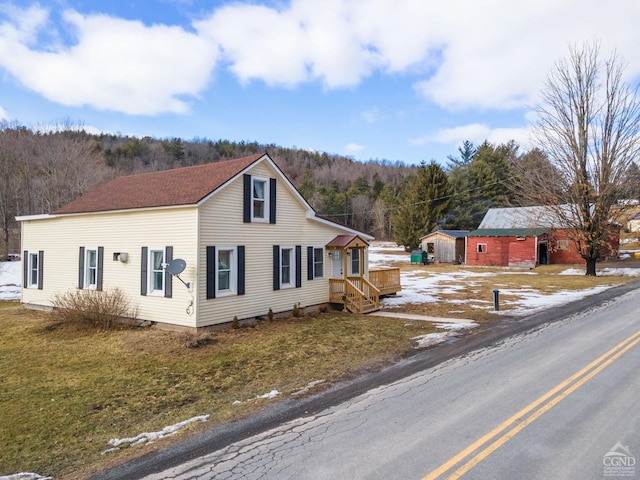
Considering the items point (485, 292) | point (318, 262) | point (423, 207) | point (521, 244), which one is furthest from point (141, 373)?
point (423, 207)

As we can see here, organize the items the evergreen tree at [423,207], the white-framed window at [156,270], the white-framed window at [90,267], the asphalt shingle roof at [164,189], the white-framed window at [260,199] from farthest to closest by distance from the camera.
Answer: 1. the evergreen tree at [423,207]
2. the white-framed window at [90,267]
3. the white-framed window at [260,199]
4. the white-framed window at [156,270]
5. the asphalt shingle roof at [164,189]

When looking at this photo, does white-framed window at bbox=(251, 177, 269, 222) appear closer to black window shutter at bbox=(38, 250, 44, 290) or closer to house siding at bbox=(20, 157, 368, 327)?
house siding at bbox=(20, 157, 368, 327)

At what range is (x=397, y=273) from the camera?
65.6 feet

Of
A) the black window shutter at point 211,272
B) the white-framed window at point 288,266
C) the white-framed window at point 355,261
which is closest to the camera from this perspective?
the black window shutter at point 211,272

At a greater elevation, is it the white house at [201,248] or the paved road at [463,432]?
the white house at [201,248]

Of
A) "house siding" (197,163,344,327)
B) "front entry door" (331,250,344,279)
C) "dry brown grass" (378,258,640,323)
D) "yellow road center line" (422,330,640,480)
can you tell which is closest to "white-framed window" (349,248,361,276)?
"front entry door" (331,250,344,279)

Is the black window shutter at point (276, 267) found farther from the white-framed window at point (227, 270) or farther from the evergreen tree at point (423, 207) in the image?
the evergreen tree at point (423, 207)

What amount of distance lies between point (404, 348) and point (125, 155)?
82.6 m

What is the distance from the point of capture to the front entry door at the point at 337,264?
17.6m

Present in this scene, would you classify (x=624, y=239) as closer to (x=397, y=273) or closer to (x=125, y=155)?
(x=397, y=273)

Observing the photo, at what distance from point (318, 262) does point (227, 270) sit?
174 inches

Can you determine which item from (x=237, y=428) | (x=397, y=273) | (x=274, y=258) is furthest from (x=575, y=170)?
(x=237, y=428)

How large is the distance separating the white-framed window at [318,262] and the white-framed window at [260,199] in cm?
283

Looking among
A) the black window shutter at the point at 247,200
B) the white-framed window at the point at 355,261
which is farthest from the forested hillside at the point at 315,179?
the black window shutter at the point at 247,200
